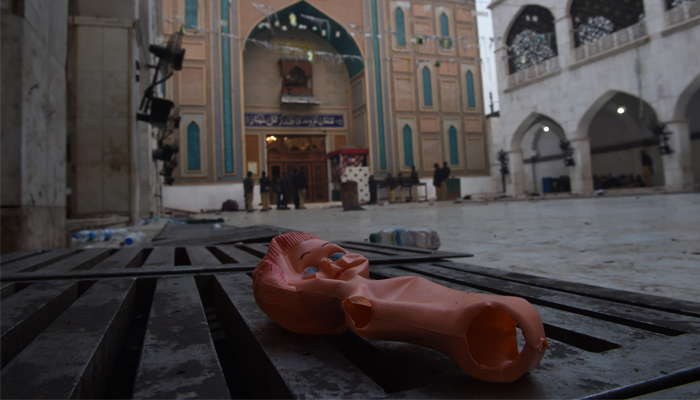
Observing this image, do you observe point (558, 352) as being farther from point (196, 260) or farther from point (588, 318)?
point (196, 260)

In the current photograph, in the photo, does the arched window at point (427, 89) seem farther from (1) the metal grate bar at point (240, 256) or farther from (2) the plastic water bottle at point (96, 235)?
(1) the metal grate bar at point (240, 256)

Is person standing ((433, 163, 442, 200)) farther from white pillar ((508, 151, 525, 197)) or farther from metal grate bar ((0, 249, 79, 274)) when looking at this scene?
metal grate bar ((0, 249, 79, 274))

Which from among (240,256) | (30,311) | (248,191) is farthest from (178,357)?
(248,191)

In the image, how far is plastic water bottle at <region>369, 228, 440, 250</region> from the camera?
9.43ft

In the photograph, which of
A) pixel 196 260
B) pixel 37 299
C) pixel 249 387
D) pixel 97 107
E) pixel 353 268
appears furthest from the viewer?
pixel 97 107

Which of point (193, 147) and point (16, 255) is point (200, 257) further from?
point (193, 147)

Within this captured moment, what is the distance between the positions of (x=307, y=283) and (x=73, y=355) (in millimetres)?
523

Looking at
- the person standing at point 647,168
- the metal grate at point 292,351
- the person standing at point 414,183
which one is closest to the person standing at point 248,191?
the person standing at point 414,183

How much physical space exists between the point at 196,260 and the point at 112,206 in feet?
14.0

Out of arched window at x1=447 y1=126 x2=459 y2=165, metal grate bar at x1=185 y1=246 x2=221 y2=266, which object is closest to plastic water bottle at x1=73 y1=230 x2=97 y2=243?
metal grate bar at x1=185 y1=246 x2=221 y2=266

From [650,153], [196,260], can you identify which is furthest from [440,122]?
[196,260]

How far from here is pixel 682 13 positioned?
1274 centimetres

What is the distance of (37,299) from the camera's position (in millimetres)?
1421

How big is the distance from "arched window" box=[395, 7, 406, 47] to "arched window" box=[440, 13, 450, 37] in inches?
78.9
